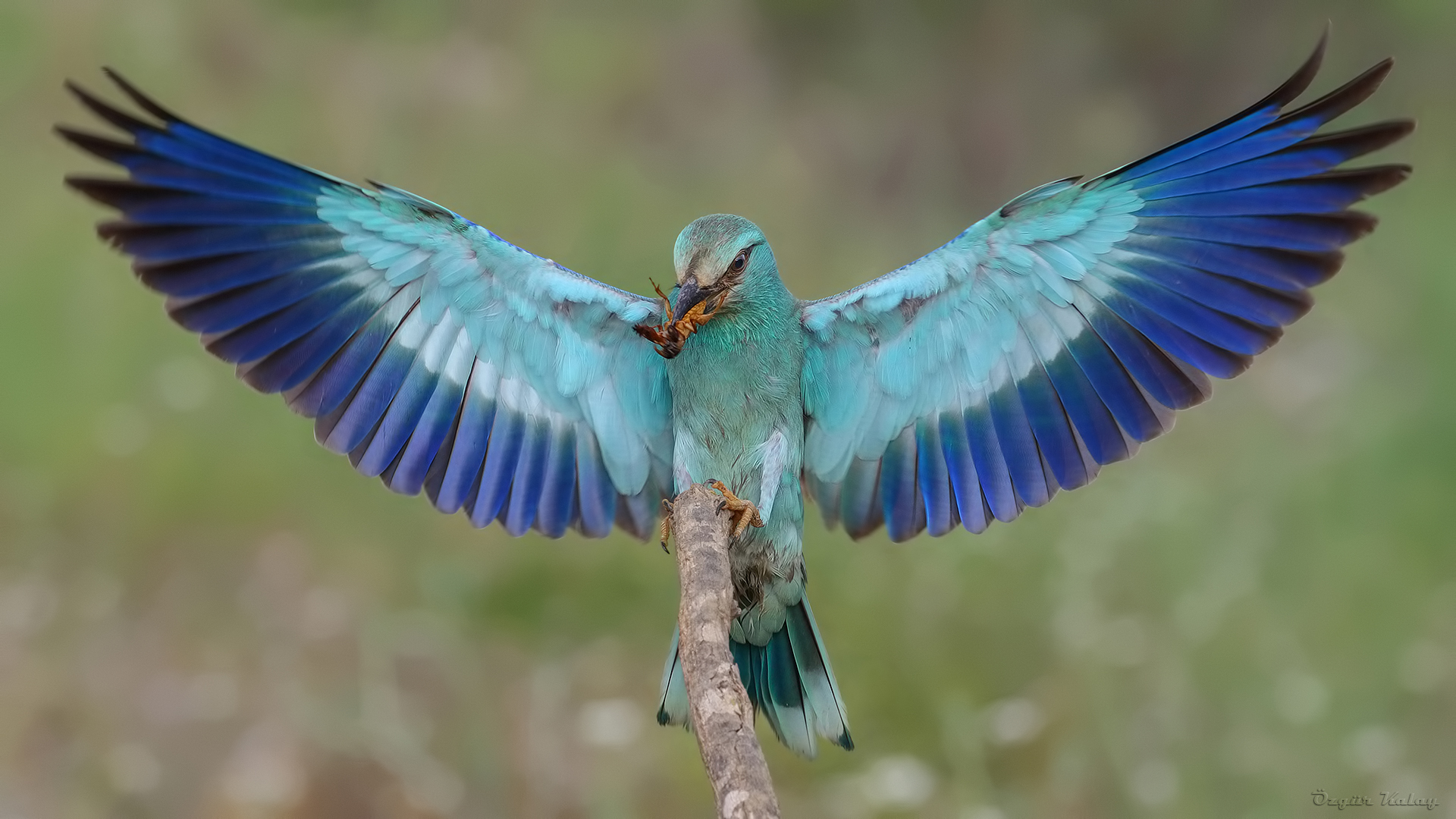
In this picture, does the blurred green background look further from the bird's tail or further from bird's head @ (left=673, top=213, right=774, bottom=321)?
bird's head @ (left=673, top=213, right=774, bottom=321)

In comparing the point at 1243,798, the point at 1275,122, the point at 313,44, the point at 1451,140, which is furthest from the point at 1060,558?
the point at 313,44

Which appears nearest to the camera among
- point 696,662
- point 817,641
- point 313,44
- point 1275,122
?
point 696,662

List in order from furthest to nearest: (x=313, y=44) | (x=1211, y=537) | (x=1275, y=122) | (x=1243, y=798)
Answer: (x=313, y=44) < (x=1211, y=537) < (x=1243, y=798) < (x=1275, y=122)

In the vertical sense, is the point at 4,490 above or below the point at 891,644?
above

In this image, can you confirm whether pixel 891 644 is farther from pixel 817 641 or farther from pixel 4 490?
pixel 4 490

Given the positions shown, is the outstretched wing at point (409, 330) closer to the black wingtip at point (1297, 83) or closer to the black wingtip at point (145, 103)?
the black wingtip at point (145, 103)

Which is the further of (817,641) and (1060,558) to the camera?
(1060,558)
